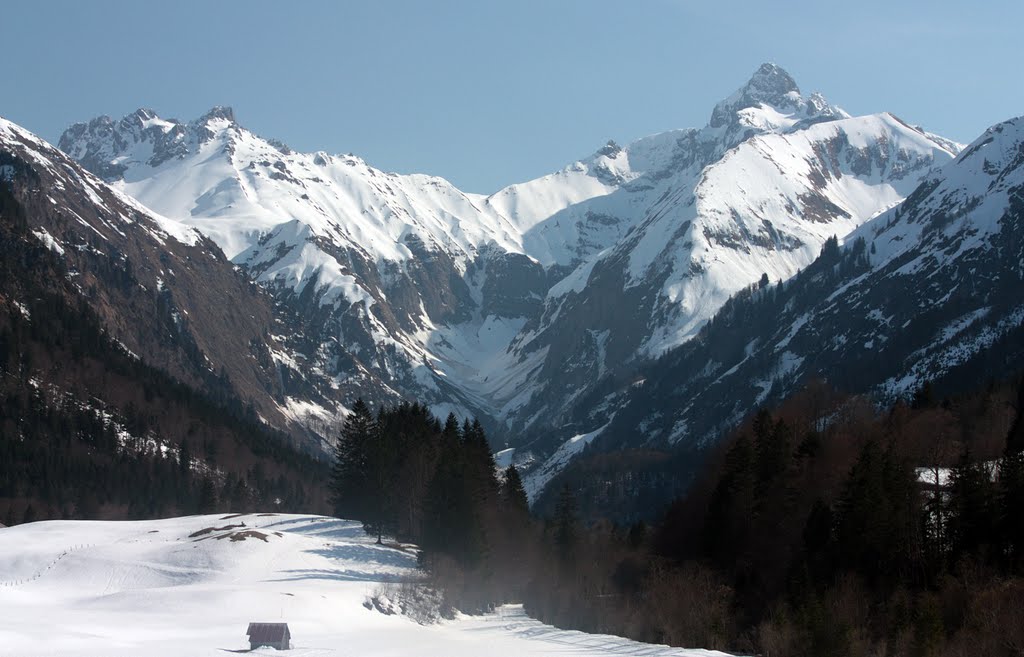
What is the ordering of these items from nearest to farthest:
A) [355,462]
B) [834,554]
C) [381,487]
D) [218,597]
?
[218,597]
[834,554]
[381,487]
[355,462]

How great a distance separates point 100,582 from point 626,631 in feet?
144

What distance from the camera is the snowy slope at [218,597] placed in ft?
231

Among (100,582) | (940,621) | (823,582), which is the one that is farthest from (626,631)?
(100,582)

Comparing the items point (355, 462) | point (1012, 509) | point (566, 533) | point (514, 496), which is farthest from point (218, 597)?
point (1012, 509)

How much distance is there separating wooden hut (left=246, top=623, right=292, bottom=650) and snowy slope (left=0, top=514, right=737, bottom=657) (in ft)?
3.59

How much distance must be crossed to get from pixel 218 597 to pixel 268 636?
1908 centimetres

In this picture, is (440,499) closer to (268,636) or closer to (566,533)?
(566,533)

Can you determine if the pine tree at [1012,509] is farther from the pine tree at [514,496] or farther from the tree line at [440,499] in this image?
the pine tree at [514,496]

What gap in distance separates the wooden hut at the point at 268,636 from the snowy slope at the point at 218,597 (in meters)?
1.09

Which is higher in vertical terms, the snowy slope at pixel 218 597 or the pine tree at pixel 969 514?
the pine tree at pixel 969 514

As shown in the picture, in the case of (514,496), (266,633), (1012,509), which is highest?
(514,496)

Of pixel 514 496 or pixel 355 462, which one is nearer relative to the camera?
pixel 355 462

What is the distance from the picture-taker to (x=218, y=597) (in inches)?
3391

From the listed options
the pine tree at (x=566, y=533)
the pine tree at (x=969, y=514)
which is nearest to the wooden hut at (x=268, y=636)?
the pine tree at (x=969, y=514)
